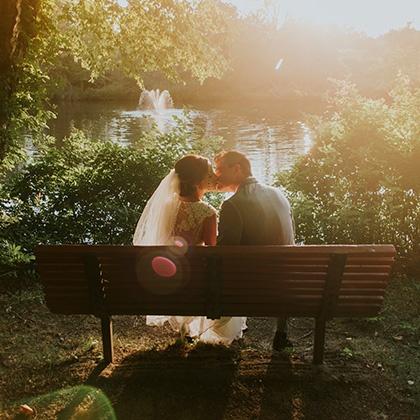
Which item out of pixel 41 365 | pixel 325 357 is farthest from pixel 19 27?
pixel 325 357

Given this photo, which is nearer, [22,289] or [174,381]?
[174,381]

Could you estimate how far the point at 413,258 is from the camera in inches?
259

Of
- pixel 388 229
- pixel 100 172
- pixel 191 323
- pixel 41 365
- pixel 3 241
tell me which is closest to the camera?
pixel 41 365

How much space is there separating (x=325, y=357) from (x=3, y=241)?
4.41m

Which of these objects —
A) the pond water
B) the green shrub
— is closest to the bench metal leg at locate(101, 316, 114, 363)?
the green shrub

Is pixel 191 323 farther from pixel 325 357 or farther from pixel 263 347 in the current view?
pixel 325 357

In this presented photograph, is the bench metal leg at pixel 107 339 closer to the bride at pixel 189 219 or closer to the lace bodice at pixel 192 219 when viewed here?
the bride at pixel 189 219

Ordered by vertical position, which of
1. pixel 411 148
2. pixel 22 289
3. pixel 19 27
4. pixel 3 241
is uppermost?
pixel 19 27

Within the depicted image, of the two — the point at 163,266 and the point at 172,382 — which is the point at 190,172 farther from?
the point at 172,382

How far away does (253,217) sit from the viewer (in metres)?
3.91

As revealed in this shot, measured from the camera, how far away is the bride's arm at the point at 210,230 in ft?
13.6

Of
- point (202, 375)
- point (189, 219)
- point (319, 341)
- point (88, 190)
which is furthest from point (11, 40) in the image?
point (319, 341)

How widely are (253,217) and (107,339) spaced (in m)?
1.54

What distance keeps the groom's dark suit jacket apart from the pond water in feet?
36.1
